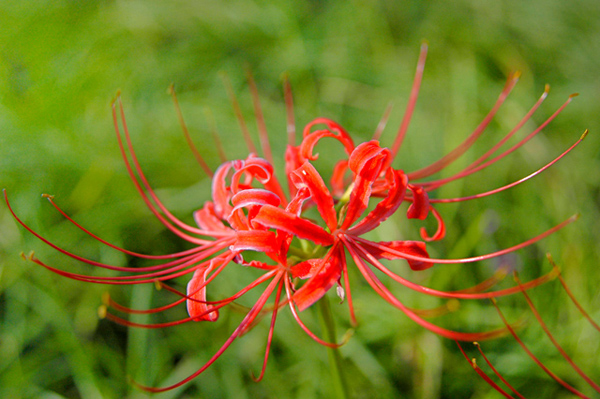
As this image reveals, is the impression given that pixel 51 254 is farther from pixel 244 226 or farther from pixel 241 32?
pixel 241 32

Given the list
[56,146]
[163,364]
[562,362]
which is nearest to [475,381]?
Answer: [562,362]

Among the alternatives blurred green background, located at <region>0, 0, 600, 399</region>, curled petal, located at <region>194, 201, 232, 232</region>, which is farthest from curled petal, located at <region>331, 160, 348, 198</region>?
blurred green background, located at <region>0, 0, 600, 399</region>

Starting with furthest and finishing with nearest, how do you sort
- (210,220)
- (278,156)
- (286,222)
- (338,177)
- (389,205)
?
(278,156), (338,177), (210,220), (389,205), (286,222)

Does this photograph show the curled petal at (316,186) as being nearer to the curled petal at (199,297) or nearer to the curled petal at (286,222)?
the curled petal at (286,222)

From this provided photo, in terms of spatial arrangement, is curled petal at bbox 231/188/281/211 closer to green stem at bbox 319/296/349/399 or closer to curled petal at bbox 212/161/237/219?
curled petal at bbox 212/161/237/219

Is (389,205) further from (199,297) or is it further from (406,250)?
(199,297)

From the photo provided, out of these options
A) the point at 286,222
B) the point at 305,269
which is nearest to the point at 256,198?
the point at 286,222
